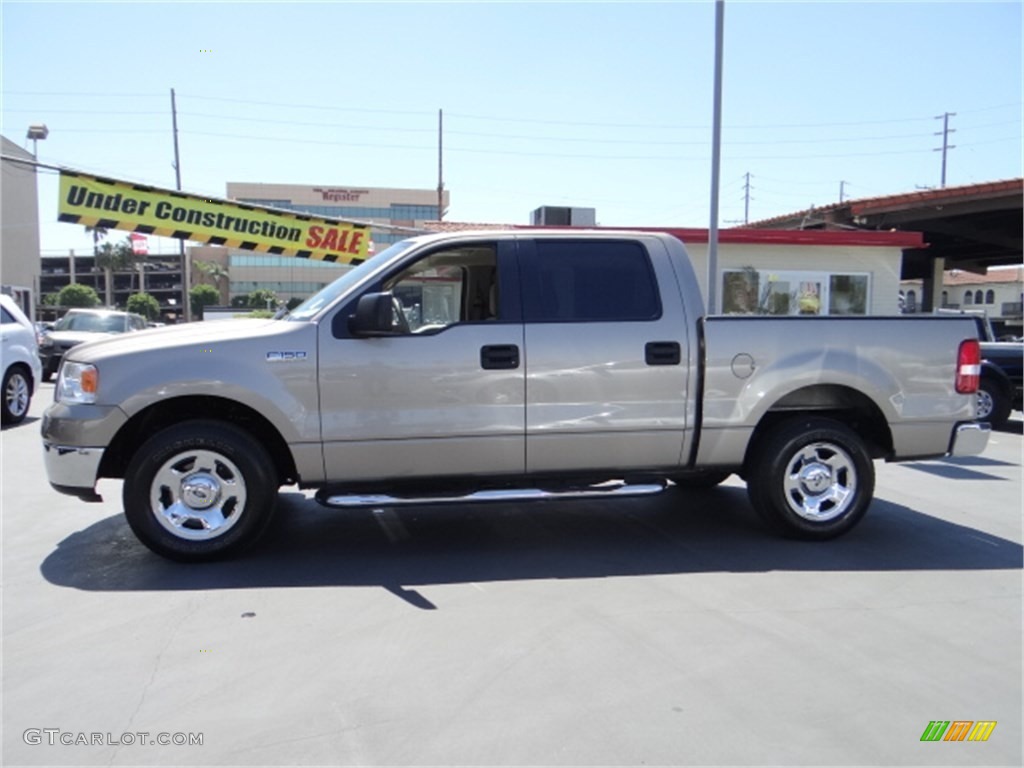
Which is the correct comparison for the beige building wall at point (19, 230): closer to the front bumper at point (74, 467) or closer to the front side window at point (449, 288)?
the front bumper at point (74, 467)

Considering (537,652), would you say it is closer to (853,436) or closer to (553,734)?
(553,734)

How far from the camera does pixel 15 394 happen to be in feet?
35.6

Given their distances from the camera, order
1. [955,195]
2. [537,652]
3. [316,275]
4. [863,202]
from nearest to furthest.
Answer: [537,652], [955,195], [863,202], [316,275]

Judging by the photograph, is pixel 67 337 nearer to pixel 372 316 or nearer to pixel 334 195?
pixel 372 316

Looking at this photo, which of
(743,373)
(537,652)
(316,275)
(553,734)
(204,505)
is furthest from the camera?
(316,275)

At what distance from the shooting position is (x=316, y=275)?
98812 millimetres

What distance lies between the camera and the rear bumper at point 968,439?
578 centimetres

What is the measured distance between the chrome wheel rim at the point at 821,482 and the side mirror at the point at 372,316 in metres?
2.93

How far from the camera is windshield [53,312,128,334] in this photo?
17.8 m

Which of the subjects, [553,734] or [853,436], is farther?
[853,436]

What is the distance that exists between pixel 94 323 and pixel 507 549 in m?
15.8

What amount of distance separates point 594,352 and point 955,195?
17.0 meters

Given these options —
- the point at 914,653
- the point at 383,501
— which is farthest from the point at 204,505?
the point at 914,653

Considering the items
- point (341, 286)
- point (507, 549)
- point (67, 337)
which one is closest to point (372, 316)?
point (341, 286)
